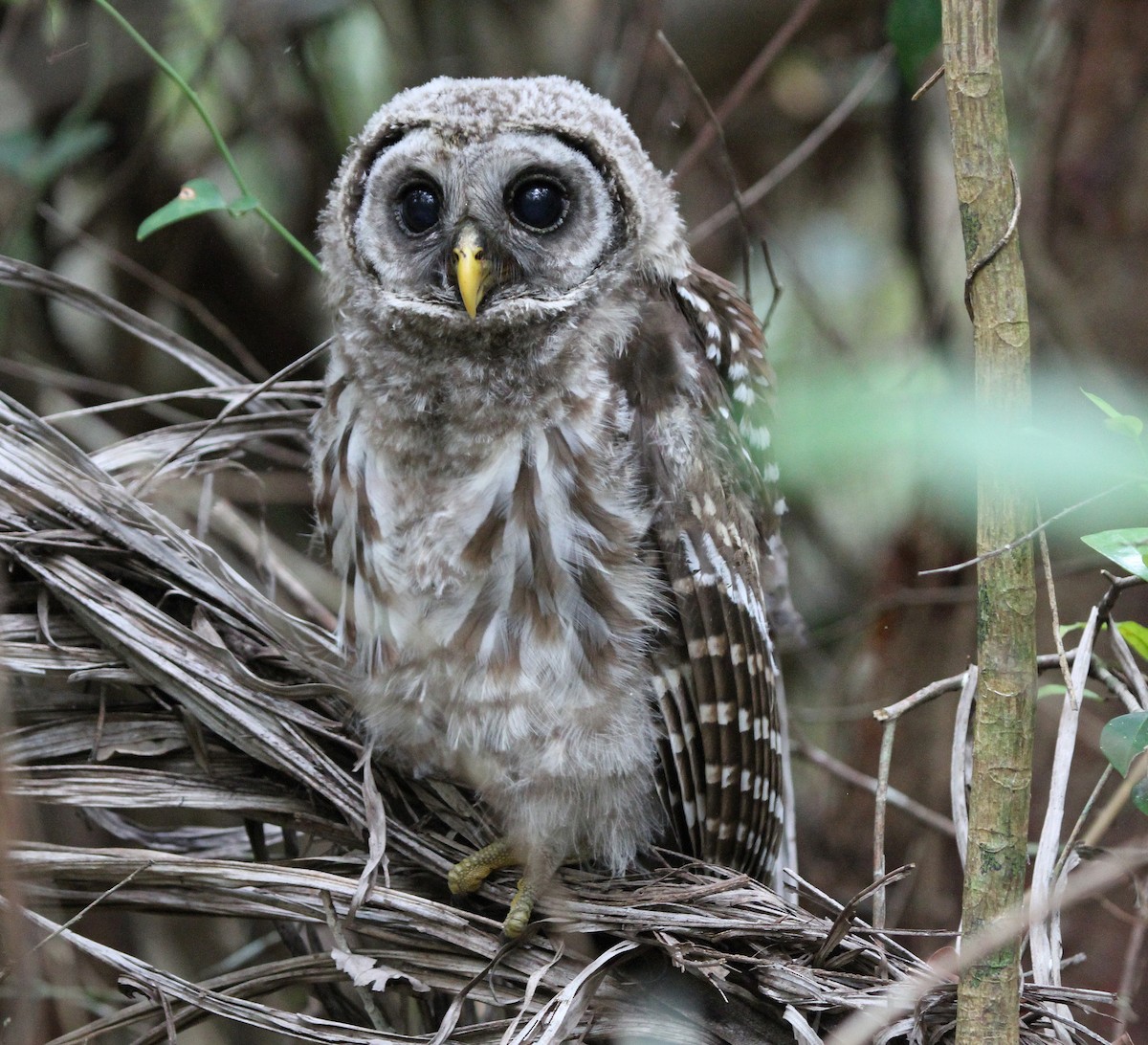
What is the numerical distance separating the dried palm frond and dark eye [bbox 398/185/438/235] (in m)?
0.58

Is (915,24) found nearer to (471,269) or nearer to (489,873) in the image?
(471,269)

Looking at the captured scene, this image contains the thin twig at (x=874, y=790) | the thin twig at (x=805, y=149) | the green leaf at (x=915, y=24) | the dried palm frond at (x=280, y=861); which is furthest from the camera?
the thin twig at (x=805, y=149)

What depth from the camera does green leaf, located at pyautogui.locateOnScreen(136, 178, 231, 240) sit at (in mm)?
1860

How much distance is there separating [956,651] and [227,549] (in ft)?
6.28

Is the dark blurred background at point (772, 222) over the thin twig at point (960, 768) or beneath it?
over

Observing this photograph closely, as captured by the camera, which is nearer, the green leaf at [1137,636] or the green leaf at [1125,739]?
the green leaf at [1125,739]

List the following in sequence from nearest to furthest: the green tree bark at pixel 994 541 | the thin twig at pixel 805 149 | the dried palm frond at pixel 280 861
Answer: the green tree bark at pixel 994 541 → the dried palm frond at pixel 280 861 → the thin twig at pixel 805 149

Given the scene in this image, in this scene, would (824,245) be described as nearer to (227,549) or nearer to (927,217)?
(927,217)

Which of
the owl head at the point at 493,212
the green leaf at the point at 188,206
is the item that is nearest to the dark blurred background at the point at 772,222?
the green leaf at the point at 188,206

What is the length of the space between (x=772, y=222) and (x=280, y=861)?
2.52 m

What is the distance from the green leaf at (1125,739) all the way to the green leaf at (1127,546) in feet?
0.57

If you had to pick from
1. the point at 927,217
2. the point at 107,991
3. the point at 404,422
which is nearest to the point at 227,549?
the point at 404,422

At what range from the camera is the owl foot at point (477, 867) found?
1.69 meters

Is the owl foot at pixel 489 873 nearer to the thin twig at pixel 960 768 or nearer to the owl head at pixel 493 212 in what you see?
the thin twig at pixel 960 768
